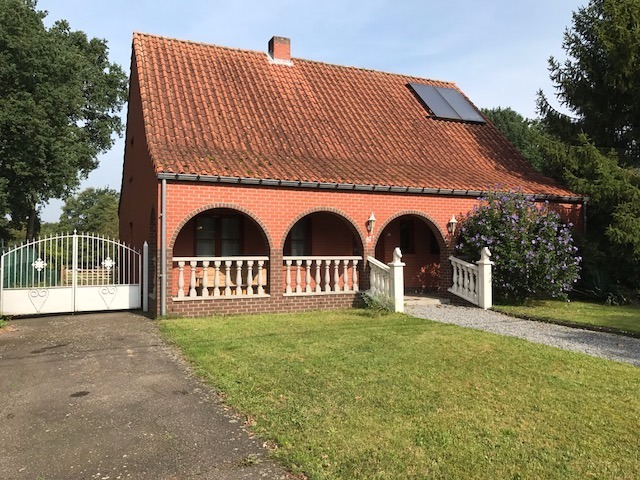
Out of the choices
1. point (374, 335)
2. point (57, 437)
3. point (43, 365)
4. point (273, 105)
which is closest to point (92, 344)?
point (43, 365)

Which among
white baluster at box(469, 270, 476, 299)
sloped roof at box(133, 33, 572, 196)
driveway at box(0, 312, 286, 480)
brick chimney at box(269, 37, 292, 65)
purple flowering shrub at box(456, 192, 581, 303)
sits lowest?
driveway at box(0, 312, 286, 480)

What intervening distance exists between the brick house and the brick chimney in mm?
76

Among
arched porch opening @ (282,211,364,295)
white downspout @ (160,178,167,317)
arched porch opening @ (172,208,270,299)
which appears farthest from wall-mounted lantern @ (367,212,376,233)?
white downspout @ (160,178,167,317)

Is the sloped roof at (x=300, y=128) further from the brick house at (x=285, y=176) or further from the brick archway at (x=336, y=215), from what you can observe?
the brick archway at (x=336, y=215)

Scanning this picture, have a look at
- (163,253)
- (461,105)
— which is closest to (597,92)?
(461,105)

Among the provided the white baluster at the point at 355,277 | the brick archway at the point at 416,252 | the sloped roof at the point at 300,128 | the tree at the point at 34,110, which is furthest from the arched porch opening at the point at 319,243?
the tree at the point at 34,110

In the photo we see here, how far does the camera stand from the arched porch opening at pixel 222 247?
436 inches

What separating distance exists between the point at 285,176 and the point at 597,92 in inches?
419

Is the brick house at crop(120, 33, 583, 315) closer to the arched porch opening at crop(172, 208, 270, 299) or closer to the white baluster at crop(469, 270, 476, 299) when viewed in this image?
the arched porch opening at crop(172, 208, 270, 299)

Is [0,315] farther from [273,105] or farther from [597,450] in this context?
[597,450]

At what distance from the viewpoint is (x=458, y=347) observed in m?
6.88

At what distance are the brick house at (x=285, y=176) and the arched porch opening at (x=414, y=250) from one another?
42 millimetres

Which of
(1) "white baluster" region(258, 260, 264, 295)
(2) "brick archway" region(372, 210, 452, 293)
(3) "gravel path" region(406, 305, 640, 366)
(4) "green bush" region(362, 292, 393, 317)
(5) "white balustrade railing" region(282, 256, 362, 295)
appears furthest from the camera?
(2) "brick archway" region(372, 210, 452, 293)

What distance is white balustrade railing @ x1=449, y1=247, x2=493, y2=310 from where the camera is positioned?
1121 centimetres
